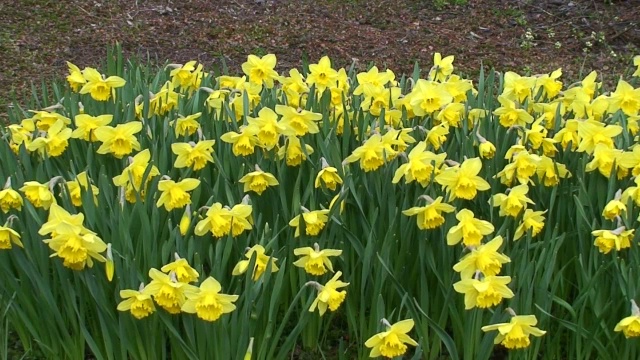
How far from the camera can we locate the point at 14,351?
2354 mm

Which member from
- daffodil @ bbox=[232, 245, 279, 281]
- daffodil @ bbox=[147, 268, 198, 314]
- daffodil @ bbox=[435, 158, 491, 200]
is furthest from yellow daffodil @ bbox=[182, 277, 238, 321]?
daffodil @ bbox=[435, 158, 491, 200]

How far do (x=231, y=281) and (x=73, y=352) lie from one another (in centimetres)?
54

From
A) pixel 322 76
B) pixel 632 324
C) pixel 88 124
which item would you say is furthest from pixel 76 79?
pixel 632 324

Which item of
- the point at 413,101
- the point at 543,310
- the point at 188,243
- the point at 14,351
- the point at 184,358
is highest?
the point at 413,101

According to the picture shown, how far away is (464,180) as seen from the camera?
2.12 m

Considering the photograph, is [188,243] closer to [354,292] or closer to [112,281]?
[112,281]

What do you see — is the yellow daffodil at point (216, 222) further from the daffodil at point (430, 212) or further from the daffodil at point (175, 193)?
the daffodil at point (430, 212)

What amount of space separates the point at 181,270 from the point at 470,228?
0.77 m

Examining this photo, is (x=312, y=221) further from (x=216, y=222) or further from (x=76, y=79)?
(x=76, y=79)

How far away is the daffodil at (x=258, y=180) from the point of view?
2.27 meters

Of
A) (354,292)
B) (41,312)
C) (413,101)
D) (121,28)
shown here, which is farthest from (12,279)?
(121,28)

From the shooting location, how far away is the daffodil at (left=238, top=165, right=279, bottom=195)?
2.27m

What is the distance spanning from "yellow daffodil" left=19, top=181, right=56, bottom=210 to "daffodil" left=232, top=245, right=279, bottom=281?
0.59 m

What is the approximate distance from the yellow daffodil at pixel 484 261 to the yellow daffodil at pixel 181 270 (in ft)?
2.24
